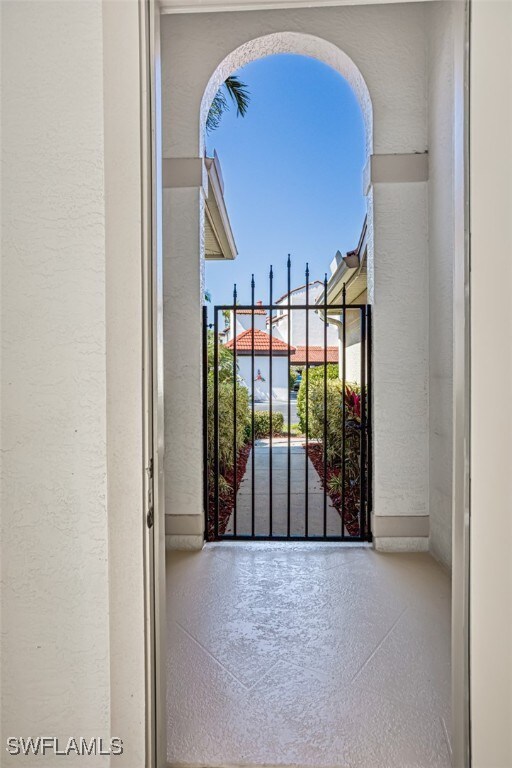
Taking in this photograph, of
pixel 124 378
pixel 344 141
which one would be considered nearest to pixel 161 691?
pixel 124 378

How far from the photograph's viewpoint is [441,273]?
9.55ft

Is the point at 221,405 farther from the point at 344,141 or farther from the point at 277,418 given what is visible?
the point at 344,141

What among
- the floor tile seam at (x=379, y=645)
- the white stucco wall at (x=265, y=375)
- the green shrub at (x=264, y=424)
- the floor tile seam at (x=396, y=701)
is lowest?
the floor tile seam at (x=379, y=645)

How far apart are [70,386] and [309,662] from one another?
1.64 m

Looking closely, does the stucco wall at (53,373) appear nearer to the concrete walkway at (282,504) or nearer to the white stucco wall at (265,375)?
the concrete walkway at (282,504)

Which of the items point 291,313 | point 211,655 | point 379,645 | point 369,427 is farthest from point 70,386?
point 291,313

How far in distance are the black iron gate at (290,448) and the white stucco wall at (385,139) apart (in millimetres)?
190

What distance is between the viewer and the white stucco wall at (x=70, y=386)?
1211mm

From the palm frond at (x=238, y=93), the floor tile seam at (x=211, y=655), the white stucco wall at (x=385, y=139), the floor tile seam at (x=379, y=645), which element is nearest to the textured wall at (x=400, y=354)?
the white stucco wall at (x=385, y=139)

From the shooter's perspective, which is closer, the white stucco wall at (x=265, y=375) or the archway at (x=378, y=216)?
the archway at (x=378, y=216)

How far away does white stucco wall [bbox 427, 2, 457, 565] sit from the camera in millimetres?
2758

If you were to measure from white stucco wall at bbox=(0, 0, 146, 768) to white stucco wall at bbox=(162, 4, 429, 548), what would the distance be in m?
2.01

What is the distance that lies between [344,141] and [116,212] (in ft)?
33.5
